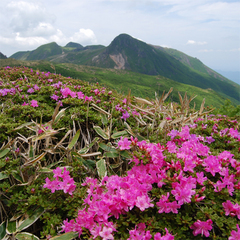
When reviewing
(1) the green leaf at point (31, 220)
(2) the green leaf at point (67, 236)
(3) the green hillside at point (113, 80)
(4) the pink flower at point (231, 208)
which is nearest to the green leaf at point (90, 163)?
(1) the green leaf at point (31, 220)

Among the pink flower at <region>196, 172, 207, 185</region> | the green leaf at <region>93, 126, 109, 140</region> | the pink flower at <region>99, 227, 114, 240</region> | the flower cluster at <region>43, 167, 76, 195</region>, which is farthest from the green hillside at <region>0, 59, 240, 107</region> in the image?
the pink flower at <region>99, 227, 114, 240</region>

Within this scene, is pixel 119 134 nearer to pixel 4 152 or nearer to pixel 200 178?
pixel 200 178

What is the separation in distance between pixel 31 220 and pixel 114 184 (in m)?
0.99

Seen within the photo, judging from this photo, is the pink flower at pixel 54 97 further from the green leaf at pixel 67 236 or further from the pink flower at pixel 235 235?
the pink flower at pixel 235 235

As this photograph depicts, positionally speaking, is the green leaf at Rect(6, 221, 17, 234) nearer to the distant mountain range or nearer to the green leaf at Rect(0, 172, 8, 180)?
the green leaf at Rect(0, 172, 8, 180)

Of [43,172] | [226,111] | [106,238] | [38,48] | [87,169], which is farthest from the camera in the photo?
[38,48]

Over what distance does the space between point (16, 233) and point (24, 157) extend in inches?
32.7

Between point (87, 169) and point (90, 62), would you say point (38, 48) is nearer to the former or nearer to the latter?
point (90, 62)

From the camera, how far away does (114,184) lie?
1.67 m

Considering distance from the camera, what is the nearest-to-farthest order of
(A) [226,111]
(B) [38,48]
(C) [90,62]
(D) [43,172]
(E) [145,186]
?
1. (E) [145,186]
2. (D) [43,172]
3. (A) [226,111]
4. (C) [90,62]
5. (B) [38,48]

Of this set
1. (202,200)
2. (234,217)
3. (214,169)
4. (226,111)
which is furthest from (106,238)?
(226,111)

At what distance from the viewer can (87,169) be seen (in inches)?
91.9

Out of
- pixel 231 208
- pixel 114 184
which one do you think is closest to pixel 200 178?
pixel 231 208

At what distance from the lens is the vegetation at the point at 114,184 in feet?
4.80
